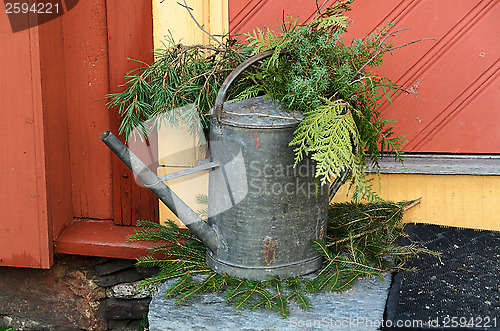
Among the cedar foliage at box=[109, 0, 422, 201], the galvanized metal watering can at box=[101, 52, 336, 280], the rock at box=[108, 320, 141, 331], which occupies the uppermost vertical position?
the cedar foliage at box=[109, 0, 422, 201]

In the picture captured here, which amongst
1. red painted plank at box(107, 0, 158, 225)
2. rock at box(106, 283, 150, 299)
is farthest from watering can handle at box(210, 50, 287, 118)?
rock at box(106, 283, 150, 299)

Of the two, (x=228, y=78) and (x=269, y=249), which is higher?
(x=228, y=78)

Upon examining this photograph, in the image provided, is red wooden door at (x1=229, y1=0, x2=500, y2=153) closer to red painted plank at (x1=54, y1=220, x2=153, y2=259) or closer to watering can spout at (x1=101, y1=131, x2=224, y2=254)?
watering can spout at (x1=101, y1=131, x2=224, y2=254)

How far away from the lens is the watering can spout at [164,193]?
197 centimetres

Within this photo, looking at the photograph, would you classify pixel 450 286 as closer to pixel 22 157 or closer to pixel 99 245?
pixel 99 245

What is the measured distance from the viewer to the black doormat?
195 cm

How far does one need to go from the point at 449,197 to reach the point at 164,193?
148 centimetres

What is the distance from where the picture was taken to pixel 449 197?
9.16ft

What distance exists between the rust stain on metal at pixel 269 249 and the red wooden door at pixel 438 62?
999 millimetres

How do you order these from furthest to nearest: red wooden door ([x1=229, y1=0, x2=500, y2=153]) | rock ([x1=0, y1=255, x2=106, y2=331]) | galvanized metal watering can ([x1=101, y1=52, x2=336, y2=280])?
rock ([x1=0, y1=255, x2=106, y2=331]) < red wooden door ([x1=229, y1=0, x2=500, y2=153]) < galvanized metal watering can ([x1=101, y1=52, x2=336, y2=280])

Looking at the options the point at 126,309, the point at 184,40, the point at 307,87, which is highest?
the point at 184,40

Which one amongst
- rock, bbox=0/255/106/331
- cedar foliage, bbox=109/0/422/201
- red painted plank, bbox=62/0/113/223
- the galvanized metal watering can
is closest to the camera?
cedar foliage, bbox=109/0/422/201

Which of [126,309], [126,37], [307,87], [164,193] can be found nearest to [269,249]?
[164,193]

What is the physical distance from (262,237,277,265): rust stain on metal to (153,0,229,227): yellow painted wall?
743mm
